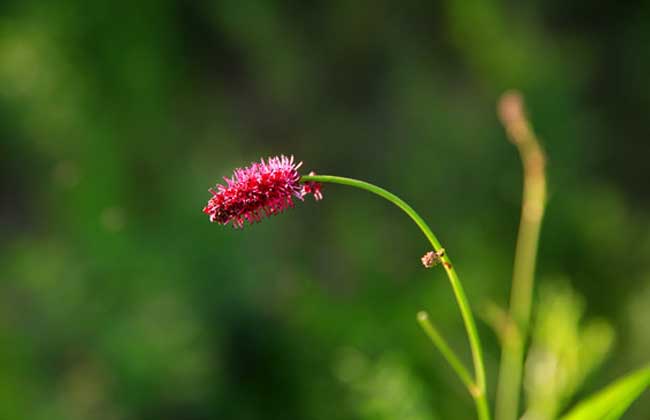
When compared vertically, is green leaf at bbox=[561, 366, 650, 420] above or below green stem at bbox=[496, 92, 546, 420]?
below

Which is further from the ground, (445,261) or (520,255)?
(520,255)

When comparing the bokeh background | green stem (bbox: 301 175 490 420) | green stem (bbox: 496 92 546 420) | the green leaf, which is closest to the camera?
green stem (bbox: 301 175 490 420)

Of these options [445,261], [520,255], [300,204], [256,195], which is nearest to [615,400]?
[445,261]

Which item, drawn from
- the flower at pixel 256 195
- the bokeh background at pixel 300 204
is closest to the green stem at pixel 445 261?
the flower at pixel 256 195

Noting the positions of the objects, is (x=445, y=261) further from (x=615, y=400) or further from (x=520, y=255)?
(x=520, y=255)

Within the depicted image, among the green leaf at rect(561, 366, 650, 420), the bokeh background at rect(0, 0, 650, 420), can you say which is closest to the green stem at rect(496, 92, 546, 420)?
the bokeh background at rect(0, 0, 650, 420)

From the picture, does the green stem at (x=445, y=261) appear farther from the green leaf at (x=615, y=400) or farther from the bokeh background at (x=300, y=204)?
the bokeh background at (x=300, y=204)

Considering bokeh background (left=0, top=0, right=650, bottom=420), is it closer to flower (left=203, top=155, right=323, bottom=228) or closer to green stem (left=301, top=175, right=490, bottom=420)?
green stem (left=301, top=175, right=490, bottom=420)
